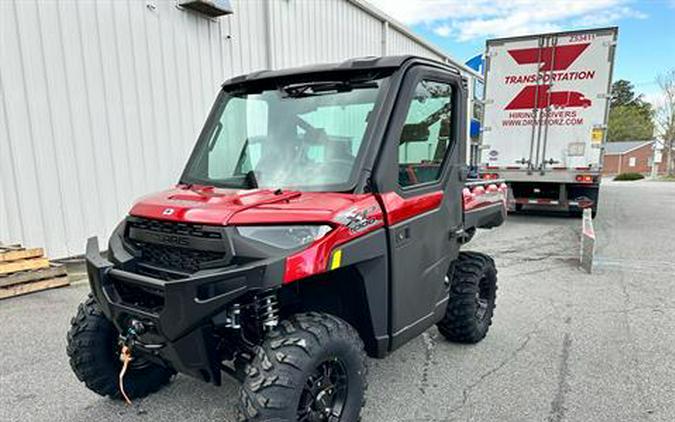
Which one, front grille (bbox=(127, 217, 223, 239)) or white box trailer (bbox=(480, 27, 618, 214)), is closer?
front grille (bbox=(127, 217, 223, 239))

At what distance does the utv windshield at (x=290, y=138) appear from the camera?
8.92 feet

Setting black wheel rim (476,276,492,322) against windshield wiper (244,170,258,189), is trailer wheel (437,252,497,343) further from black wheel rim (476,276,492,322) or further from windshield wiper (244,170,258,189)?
windshield wiper (244,170,258,189)

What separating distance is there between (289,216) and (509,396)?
2152mm

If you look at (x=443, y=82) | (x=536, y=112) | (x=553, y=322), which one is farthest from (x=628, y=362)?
(x=536, y=112)

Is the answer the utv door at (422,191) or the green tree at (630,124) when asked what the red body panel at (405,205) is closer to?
the utv door at (422,191)

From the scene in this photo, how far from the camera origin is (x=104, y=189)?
22.7 feet

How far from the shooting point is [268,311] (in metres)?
2.36

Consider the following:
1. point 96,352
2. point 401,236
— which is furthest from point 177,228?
point 401,236

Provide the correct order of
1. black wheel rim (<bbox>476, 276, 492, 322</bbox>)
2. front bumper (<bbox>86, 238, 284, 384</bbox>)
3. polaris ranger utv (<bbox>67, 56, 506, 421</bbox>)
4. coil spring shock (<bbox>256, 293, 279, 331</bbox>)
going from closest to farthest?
front bumper (<bbox>86, 238, 284, 384</bbox>) < polaris ranger utv (<bbox>67, 56, 506, 421</bbox>) < coil spring shock (<bbox>256, 293, 279, 331</bbox>) < black wheel rim (<bbox>476, 276, 492, 322</bbox>)

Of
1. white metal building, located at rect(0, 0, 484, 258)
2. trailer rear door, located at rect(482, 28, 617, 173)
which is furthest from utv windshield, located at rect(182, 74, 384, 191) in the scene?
trailer rear door, located at rect(482, 28, 617, 173)

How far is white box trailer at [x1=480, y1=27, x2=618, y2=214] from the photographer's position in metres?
10.5

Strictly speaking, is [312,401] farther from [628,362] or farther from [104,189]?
[104,189]

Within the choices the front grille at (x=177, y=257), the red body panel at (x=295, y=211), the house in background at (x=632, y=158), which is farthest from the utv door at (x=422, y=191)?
the house in background at (x=632, y=158)

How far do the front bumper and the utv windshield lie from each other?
2.53 feet
